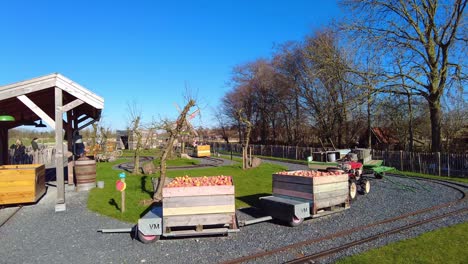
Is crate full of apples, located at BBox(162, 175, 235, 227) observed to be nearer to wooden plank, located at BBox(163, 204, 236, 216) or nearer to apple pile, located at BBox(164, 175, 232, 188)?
wooden plank, located at BBox(163, 204, 236, 216)

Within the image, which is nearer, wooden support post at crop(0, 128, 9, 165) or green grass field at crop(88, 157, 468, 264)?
green grass field at crop(88, 157, 468, 264)

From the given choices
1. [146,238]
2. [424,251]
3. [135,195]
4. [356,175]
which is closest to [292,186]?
[424,251]

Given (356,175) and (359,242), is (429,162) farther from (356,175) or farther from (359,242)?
(359,242)

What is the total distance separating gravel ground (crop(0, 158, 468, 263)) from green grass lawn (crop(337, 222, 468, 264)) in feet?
1.05

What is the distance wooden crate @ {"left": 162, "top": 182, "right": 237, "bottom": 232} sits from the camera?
6.97 metres

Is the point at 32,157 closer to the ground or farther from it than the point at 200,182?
closer to the ground

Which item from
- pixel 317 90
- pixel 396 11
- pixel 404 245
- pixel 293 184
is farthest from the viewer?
pixel 317 90

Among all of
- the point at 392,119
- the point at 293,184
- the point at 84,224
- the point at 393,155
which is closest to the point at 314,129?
the point at 392,119

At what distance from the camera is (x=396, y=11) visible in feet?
72.5

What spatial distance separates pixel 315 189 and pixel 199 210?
3.17m

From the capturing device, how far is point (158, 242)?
6980 millimetres

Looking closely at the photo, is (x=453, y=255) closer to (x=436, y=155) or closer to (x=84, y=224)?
(x=84, y=224)

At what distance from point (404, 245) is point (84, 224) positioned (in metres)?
7.41

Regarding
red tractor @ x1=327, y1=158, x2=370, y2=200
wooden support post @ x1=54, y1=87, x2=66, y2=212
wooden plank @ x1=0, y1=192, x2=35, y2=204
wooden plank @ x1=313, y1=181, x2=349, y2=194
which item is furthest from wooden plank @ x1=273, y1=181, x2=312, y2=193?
wooden plank @ x1=0, y1=192, x2=35, y2=204
